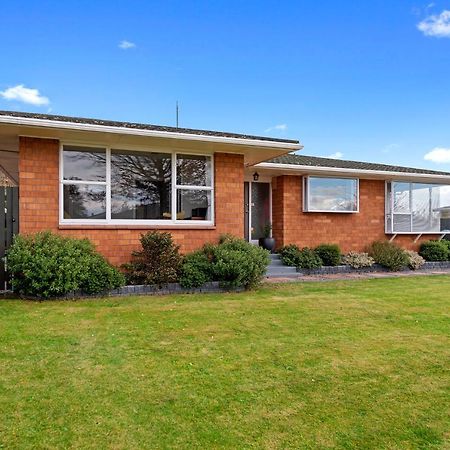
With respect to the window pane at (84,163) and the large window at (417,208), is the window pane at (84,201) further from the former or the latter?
the large window at (417,208)

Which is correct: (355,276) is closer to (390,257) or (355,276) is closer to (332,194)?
(390,257)

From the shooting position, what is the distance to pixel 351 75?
16172 mm

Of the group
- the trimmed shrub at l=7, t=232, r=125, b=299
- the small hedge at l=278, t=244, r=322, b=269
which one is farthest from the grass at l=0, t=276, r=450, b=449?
the small hedge at l=278, t=244, r=322, b=269

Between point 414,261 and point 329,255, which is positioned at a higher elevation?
point 329,255

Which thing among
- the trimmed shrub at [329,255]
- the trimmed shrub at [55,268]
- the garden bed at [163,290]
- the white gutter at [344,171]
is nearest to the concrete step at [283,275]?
the trimmed shrub at [329,255]

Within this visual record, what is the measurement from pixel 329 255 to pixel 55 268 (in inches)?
308

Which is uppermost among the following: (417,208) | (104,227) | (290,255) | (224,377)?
(417,208)

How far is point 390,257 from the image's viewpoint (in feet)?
39.7

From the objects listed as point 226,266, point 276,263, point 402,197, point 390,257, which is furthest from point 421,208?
point 226,266

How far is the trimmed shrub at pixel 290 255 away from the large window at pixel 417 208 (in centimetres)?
420

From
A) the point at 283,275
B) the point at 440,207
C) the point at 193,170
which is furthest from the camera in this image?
the point at 440,207

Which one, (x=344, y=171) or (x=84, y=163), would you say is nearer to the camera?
(x=84, y=163)

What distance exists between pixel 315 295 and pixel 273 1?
1008 centimetres

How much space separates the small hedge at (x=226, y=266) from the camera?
8.01 meters
